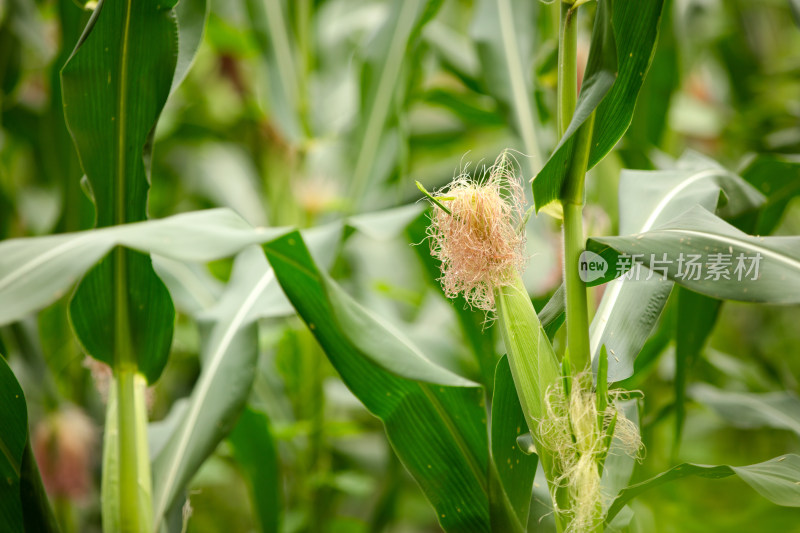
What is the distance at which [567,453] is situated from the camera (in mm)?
415

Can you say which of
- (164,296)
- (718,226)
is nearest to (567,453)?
(718,226)

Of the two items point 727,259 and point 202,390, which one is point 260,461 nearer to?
point 202,390

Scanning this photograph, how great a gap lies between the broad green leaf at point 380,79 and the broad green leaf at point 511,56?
86mm

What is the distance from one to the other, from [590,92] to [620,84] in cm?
6

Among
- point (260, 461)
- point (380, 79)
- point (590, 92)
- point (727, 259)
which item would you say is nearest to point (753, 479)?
point (727, 259)

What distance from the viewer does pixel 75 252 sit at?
379 millimetres

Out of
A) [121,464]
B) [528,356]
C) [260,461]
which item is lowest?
[260,461]

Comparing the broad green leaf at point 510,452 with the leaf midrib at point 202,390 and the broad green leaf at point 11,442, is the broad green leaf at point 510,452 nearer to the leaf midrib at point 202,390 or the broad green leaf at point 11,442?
the leaf midrib at point 202,390

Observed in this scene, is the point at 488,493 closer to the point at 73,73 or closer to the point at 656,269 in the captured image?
the point at 656,269

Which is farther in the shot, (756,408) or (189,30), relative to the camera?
(756,408)

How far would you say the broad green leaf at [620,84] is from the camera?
0.41 metres

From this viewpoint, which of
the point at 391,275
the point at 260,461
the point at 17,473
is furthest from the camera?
the point at 391,275

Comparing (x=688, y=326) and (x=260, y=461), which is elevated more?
(x=688, y=326)

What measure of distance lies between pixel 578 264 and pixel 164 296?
0.34 m
